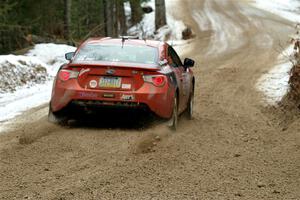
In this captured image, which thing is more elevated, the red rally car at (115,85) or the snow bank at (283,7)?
the red rally car at (115,85)

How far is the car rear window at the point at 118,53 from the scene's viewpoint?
1045 cm

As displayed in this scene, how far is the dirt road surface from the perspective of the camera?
6.60m

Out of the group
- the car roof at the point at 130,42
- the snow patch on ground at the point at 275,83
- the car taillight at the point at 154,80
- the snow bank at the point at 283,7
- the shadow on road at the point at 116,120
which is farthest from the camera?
the snow bank at the point at 283,7

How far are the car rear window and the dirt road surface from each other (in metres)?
1.05

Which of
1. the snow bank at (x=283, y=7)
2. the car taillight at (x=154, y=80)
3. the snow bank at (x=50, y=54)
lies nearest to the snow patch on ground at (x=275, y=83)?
the car taillight at (x=154, y=80)

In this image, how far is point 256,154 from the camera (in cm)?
857

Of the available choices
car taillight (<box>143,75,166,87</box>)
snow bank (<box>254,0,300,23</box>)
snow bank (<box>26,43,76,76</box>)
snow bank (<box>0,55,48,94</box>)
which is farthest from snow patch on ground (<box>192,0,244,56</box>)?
car taillight (<box>143,75,166,87</box>)

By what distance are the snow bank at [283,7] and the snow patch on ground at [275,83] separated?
64.4 ft

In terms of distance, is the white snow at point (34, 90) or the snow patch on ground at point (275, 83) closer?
the white snow at point (34, 90)

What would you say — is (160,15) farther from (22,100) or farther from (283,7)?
(22,100)

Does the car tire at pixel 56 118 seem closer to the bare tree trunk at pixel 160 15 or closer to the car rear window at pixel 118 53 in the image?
the car rear window at pixel 118 53

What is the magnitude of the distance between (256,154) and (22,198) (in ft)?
11.5

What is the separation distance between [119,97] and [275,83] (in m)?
8.52

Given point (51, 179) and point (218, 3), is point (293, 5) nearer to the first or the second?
point (218, 3)
